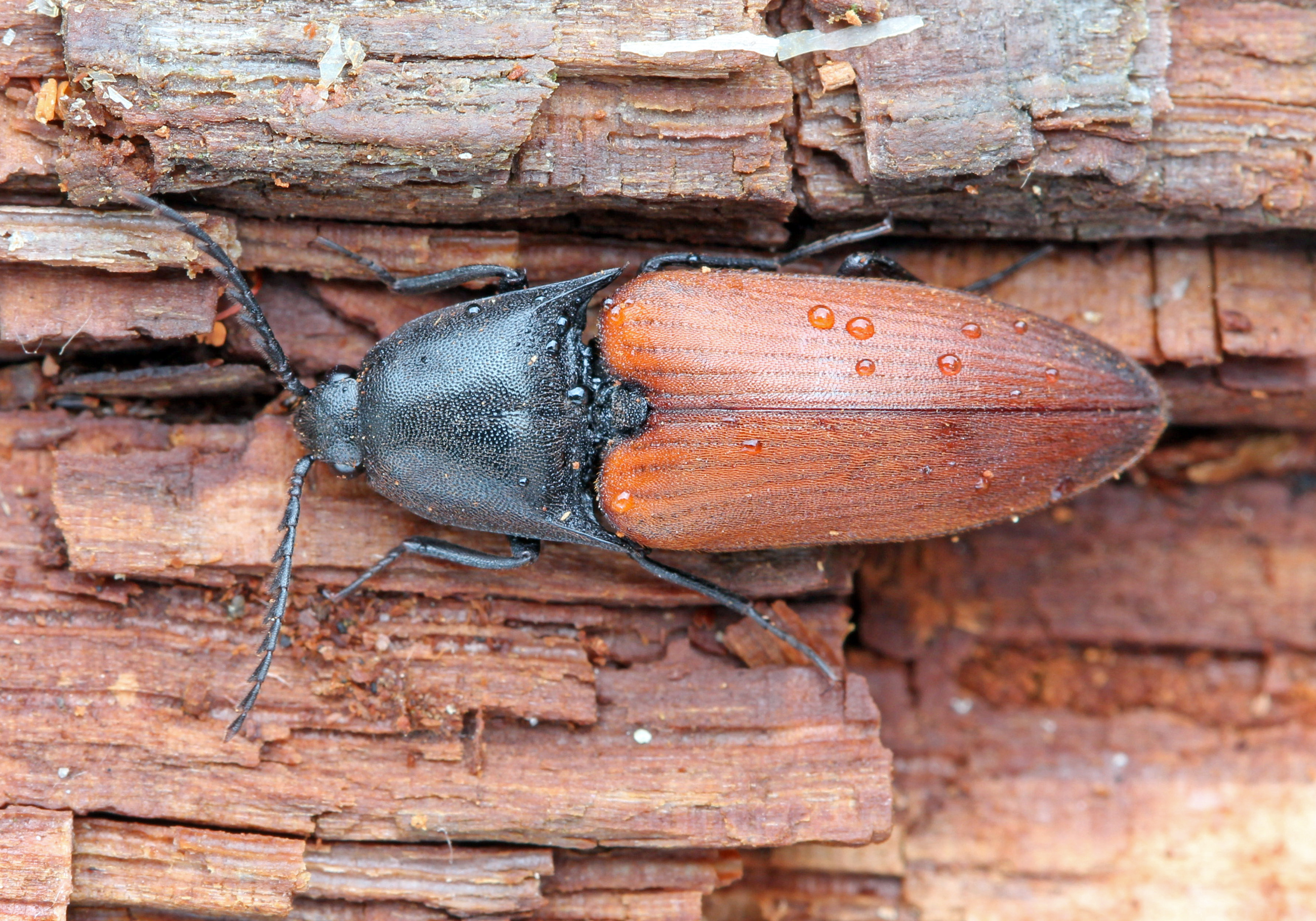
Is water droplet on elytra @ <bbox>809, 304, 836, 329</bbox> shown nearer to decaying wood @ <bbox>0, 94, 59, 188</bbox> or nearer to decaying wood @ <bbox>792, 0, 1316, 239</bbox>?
decaying wood @ <bbox>792, 0, 1316, 239</bbox>

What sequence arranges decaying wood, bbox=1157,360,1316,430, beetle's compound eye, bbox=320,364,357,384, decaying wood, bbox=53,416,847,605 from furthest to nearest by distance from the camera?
decaying wood, bbox=1157,360,1316,430, beetle's compound eye, bbox=320,364,357,384, decaying wood, bbox=53,416,847,605

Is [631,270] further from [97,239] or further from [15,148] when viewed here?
[15,148]

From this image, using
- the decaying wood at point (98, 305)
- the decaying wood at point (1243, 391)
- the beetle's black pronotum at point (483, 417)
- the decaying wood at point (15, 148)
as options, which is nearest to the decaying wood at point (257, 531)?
the beetle's black pronotum at point (483, 417)

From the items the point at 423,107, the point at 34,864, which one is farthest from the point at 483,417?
the point at 34,864

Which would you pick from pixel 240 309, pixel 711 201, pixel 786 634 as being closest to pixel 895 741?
pixel 786 634

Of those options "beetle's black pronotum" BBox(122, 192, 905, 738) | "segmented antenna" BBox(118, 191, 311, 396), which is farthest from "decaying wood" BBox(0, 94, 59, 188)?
"beetle's black pronotum" BBox(122, 192, 905, 738)
